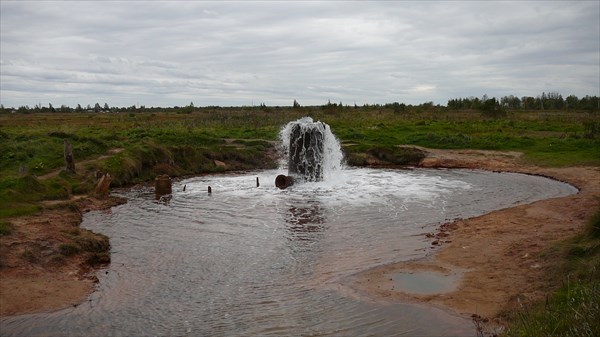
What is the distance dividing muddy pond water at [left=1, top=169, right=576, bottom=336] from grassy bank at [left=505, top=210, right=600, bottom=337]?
1.19m

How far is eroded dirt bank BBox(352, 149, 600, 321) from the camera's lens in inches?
315

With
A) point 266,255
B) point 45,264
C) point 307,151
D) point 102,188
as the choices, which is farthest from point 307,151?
point 45,264

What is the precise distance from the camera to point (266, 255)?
34.8ft

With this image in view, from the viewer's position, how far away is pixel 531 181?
779 inches

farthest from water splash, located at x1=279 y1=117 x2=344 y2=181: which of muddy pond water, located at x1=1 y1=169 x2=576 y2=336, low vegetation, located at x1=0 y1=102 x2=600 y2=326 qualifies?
low vegetation, located at x1=0 y1=102 x2=600 y2=326

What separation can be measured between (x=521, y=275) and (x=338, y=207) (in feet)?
22.7

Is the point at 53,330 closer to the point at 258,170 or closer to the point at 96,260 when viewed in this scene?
the point at 96,260

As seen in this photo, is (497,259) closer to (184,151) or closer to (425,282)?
(425,282)

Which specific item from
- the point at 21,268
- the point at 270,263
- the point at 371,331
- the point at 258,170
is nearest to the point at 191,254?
Answer: the point at 270,263

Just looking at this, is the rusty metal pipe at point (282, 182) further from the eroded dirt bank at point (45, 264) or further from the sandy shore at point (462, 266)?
the eroded dirt bank at point (45, 264)

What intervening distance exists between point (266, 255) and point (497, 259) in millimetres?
4473

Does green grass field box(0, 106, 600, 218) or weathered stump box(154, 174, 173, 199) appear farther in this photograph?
weathered stump box(154, 174, 173, 199)

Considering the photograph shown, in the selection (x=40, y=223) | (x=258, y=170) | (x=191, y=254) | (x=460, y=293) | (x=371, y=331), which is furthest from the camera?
(x=258, y=170)

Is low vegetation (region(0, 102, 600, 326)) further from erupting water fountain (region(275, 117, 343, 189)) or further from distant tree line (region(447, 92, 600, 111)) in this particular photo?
distant tree line (region(447, 92, 600, 111))
